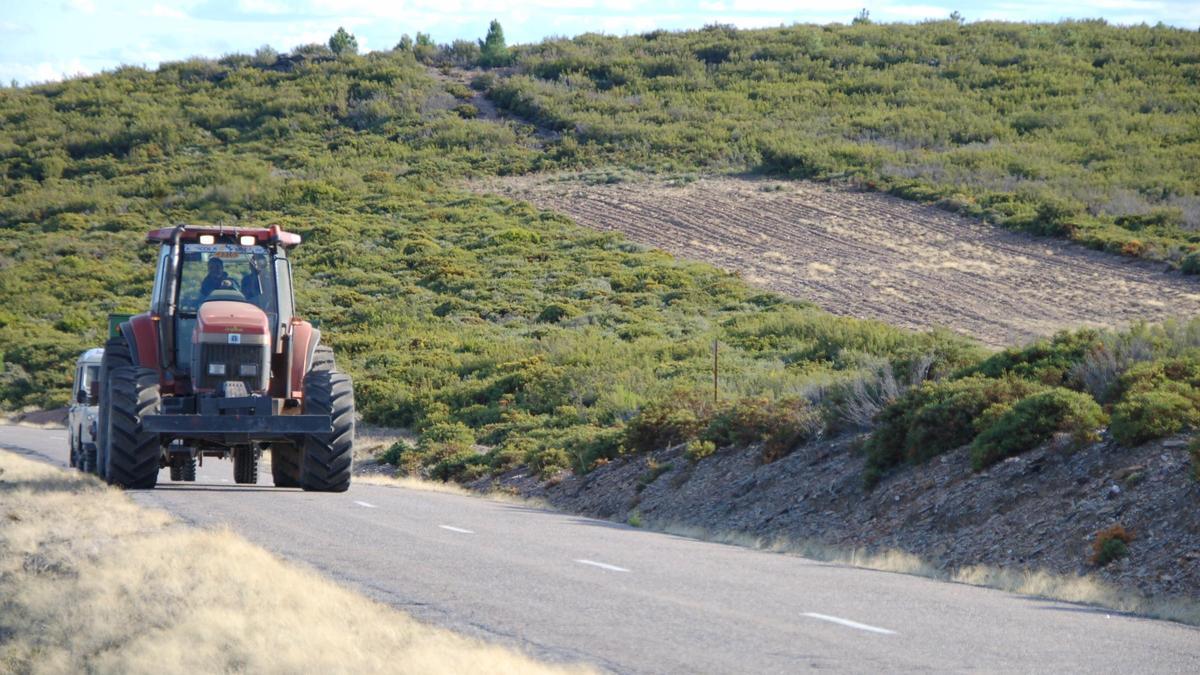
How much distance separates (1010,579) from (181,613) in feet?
23.4

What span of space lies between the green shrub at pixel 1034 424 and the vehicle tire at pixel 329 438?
7342mm

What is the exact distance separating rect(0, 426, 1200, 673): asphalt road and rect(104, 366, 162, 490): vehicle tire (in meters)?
0.71

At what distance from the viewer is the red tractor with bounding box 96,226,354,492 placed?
53.7 ft

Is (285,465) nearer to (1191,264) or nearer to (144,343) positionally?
(144,343)

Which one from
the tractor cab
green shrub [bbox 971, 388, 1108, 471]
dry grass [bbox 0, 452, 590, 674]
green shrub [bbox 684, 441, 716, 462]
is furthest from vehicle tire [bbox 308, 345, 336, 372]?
green shrub [bbox 971, 388, 1108, 471]

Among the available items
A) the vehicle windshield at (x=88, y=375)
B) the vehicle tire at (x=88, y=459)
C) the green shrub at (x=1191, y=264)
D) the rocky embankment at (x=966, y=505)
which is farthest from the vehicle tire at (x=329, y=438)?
the green shrub at (x=1191, y=264)

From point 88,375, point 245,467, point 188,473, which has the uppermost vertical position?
point 88,375

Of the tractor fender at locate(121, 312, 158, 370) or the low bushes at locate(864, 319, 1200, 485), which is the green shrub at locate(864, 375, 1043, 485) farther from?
the tractor fender at locate(121, 312, 158, 370)

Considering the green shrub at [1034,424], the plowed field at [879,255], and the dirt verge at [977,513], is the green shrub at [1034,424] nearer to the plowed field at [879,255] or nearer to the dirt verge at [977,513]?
the dirt verge at [977,513]

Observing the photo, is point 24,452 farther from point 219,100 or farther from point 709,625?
point 219,100

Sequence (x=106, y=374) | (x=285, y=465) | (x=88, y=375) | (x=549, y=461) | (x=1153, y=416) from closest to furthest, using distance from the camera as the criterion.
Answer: (x=1153, y=416)
(x=106, y=374)
(x=285, y=465)
(x=88, y=375)
(x=549, y=461)

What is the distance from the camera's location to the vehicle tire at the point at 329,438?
667 inches

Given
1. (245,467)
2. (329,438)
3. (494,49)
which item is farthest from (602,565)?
(494,49)

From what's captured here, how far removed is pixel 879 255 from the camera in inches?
1858
